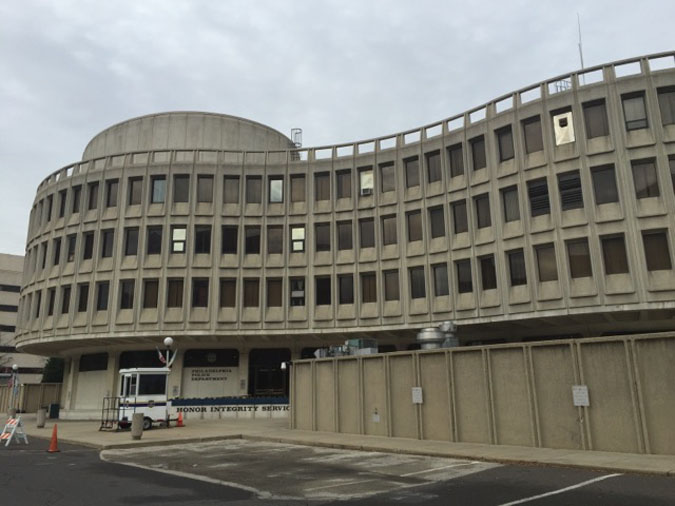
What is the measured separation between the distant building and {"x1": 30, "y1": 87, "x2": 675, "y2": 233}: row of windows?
177 feet

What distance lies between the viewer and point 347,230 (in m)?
38.7

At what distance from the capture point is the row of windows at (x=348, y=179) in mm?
29953

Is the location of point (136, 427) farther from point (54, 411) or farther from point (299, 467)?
point (54, 411)

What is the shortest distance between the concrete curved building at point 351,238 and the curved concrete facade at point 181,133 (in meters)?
0.13

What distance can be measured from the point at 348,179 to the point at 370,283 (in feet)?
25.6

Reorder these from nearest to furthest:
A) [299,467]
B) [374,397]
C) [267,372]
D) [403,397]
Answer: [299,467] → [403,397] → [374,397] → [267,372]

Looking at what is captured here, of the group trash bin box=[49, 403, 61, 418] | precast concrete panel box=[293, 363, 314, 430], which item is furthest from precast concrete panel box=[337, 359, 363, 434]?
trash bin box=[49, 403, 61, 418]

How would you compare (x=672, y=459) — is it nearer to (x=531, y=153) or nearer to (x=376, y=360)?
(x=376, y=360)

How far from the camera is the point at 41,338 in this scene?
39.4m

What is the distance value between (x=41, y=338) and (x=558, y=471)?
123 feet

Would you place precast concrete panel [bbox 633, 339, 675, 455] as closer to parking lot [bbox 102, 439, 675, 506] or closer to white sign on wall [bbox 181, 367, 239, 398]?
parking lot [bbox 102, 439, 675, 506]

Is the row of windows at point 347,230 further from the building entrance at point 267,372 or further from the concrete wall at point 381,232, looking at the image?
the building entrance at point 267,372

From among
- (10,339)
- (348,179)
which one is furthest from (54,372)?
(10,339)

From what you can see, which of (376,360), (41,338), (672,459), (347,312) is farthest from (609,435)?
(41,338)
